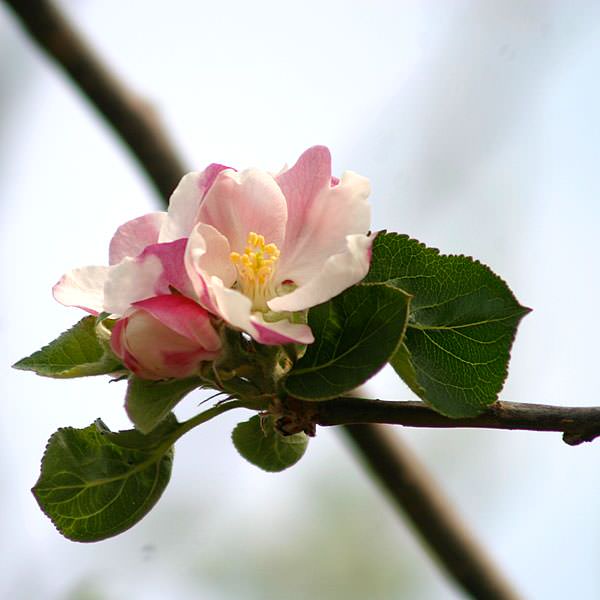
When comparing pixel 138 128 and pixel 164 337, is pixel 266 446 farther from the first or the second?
pixel 138 128

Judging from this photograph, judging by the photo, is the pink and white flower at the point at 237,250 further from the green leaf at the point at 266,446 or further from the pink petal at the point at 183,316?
the green leaf at the point at 266,446

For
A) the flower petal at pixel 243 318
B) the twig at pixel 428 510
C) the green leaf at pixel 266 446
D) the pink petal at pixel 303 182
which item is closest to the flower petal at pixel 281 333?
the flower petal at pixel 243 318

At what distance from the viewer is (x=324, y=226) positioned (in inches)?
32.4

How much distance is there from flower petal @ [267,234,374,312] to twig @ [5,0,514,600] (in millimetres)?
1118

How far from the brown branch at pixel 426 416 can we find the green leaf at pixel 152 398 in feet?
0.31

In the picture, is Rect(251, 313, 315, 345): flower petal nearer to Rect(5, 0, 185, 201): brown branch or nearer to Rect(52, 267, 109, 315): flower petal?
Rect(52, 267, 109, 315): flower petal

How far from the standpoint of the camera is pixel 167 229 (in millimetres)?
794

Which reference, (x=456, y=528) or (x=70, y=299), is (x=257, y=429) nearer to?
(x=70, y=299)

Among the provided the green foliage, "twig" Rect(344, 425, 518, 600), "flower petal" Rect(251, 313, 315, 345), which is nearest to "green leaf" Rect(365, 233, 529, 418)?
the green foliage

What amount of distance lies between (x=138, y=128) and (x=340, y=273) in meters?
1.20

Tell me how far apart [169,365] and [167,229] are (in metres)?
0.11

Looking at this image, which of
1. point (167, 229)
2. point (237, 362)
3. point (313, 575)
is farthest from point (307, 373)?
point (313, 575)

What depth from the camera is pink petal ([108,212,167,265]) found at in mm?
848

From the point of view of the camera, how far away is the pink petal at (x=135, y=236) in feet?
2.78
